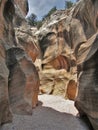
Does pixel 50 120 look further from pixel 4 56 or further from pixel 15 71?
pixel 4 56

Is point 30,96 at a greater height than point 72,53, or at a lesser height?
lesser

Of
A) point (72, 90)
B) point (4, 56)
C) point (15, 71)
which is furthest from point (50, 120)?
point (72, 90)

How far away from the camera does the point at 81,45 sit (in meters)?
14.6

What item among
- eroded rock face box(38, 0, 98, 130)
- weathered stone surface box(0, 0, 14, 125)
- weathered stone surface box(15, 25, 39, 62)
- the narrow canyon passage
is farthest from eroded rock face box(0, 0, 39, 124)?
weathered stone surface box(15, 25, 39, 62)

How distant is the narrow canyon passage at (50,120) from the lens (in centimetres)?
1087

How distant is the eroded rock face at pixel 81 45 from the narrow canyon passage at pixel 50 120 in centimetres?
77

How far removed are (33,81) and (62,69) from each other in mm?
8919

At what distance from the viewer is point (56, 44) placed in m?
23.5

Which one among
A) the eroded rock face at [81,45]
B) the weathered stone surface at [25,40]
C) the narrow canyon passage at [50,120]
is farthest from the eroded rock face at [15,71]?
the weathered stone surface at [25,40]

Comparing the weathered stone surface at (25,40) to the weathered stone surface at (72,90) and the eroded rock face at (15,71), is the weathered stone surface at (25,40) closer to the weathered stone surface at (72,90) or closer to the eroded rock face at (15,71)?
the weathered stone surface at (72,90)

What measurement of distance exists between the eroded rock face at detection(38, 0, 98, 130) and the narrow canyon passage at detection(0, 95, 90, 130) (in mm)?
768

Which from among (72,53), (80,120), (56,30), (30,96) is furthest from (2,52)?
(56,30)

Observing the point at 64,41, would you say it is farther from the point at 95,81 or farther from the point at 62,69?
the point at 95,81

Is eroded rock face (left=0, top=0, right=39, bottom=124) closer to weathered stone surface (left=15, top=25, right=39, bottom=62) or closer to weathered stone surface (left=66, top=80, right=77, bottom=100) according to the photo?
weathered stone surface (left=66, top=80, right=77, bottom=100)
